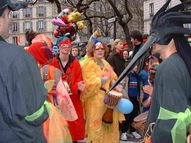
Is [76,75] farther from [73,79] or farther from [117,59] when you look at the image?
[117,59]

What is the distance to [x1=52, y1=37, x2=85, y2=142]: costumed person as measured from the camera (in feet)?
19.4

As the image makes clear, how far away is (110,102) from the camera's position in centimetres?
587

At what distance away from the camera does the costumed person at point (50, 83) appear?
11.1 feet

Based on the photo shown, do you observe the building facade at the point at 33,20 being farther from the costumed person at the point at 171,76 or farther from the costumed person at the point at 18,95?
the costumed person at the point at 18,95

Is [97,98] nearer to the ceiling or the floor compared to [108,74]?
nearer to the floor

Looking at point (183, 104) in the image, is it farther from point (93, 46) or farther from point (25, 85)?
point (93, 46)

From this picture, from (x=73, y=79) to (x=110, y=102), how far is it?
0.64m

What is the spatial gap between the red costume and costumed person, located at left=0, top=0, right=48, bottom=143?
11.3 ft

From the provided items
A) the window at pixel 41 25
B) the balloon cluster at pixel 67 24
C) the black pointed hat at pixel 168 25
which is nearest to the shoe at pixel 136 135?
the balloon cluster at pixel 67 24

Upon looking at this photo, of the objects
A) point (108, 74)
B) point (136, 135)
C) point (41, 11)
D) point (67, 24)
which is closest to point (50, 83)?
point (108, 74)

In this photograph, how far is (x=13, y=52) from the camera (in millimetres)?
2361

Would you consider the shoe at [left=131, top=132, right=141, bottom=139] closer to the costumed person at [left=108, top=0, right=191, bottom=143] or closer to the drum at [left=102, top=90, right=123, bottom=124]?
the drum at [left=102, top=90, right=123, bottom=124]

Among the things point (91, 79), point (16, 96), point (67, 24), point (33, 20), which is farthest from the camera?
point (33, 20)

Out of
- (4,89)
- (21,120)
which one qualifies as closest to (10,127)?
(21,120)
